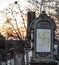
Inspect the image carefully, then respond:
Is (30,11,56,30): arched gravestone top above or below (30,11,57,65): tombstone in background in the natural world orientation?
above

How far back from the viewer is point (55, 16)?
36.7 m

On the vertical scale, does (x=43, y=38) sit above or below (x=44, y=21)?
below

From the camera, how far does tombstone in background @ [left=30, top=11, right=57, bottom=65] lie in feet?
68.9

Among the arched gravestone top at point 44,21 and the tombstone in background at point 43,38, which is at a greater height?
the arched gravestone top at point 44,21

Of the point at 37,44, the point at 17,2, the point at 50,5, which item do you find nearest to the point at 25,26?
the point at 17,2

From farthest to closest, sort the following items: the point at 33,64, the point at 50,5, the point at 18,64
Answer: the point at 18,64 < the point at 50,5 < the point at 33,64

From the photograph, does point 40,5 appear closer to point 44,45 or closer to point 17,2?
point 17,2

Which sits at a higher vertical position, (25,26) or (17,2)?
(17,2)

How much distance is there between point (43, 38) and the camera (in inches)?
826

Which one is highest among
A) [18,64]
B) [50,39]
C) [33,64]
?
[50,39]

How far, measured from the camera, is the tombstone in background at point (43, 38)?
2102 centimetres

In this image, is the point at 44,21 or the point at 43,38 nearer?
the point at 43,38

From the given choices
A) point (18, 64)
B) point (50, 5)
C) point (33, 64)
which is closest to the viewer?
point (33, 64)

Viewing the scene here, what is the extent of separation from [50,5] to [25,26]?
5295mm
